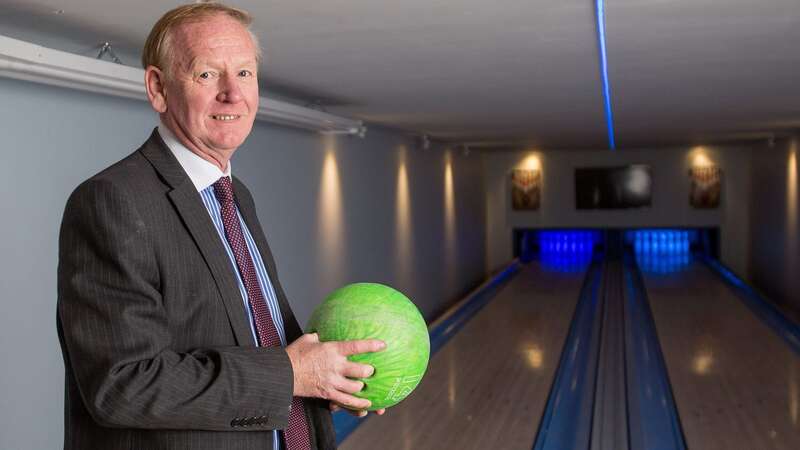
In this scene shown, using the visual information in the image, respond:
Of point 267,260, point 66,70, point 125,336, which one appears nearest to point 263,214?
point 66,70

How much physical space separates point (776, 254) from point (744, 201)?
216 cm

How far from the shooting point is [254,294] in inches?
46.8

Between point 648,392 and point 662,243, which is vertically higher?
point 662,243

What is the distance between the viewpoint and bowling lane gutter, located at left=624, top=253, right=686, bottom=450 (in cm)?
432

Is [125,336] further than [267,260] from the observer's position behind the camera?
No

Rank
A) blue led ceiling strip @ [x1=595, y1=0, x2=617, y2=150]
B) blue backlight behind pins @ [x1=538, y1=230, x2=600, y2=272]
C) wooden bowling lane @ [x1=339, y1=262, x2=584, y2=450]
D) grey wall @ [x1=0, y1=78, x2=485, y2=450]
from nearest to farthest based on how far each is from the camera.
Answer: blue led ceiling strip @ [x1=595, y1=0, x2=617, y2=150], grey wall @ [x1=0, y1=78, x2=485, y2=450], wooden bowling lane @ [x1=339, y1=262, x2=584, y2=450], blue backlight behind pins @ [x1=538, y1=230, x2=600, y2=272]

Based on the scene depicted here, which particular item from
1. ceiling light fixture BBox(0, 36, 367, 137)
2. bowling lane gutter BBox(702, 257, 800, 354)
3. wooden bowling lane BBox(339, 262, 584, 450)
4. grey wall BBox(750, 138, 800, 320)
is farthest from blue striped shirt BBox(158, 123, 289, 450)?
grey wall BBox(750, 138, 800, 320)

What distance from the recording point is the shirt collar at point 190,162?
46.2 inches

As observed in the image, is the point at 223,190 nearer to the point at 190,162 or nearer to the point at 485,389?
the point at 190,162

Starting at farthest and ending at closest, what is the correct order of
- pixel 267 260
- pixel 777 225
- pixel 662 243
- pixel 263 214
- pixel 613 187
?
pixel 662 243 → pixel 613 187 → pixel 777 225 → pixel 263 214 → pixel 267 260

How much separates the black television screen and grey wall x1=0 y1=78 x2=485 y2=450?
87.0 inches

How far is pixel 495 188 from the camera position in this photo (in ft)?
42.4

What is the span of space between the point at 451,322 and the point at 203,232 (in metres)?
6.94

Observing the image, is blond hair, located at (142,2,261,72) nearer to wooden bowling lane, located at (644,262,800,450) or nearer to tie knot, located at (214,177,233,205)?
tie knot, located at (214,177,233,205)
